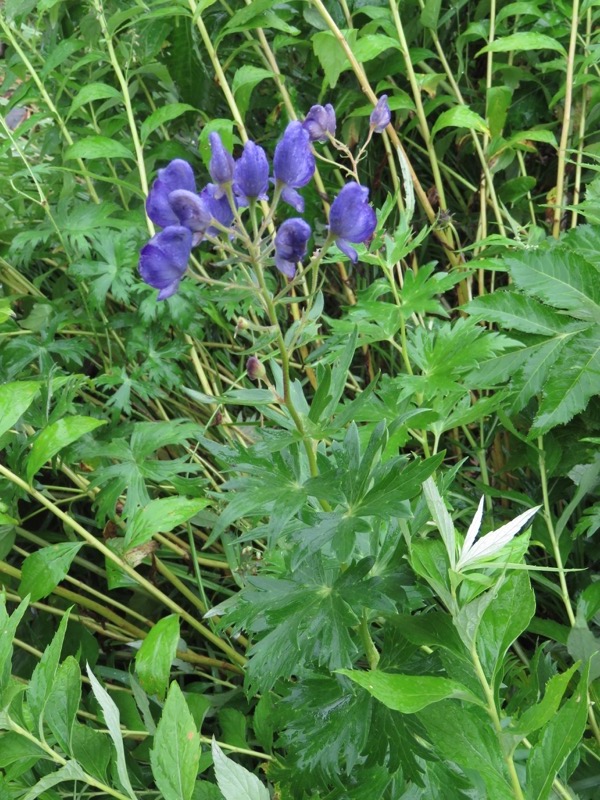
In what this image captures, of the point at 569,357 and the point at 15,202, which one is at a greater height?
the point at 15,202

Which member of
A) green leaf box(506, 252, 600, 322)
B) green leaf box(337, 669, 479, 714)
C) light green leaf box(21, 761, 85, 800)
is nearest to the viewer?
green leaf box(337, 669, 479, 714)

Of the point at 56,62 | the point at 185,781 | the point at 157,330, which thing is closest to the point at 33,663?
the point at 157,330

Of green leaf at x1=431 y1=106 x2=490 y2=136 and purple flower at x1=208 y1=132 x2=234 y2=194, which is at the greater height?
purple flower at x1=208 y1=132 x2=234 y2=194

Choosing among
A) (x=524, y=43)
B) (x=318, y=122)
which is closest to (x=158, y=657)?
(x=318, y=122)

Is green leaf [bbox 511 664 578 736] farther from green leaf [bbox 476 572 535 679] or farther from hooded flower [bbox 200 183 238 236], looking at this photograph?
hooded flower [bbox 200 183 238 236]

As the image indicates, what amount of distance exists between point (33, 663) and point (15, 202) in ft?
2.71

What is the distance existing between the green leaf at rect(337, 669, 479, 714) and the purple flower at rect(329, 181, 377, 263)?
1.15 ft

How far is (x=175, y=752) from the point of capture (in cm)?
53

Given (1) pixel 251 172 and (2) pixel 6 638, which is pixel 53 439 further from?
(1) pixel 251 172

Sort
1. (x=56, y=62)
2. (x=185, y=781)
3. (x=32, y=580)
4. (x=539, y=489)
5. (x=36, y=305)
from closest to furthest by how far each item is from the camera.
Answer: (x=185, y=781) → (x=32, y=580) → (x=539, y=489) → (x=56, y=62) → (x=36, y=305)

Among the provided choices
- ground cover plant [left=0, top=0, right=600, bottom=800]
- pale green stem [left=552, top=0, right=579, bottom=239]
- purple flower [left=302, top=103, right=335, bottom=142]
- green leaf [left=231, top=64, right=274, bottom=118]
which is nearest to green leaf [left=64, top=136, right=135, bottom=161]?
ground cover plant [left=0, top=0, right=600, bottom=800]

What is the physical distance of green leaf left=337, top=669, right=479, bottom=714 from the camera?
0.43 meters

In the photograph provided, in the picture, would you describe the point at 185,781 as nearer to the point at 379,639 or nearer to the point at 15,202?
the point at 379,639

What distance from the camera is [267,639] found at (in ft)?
1.92
